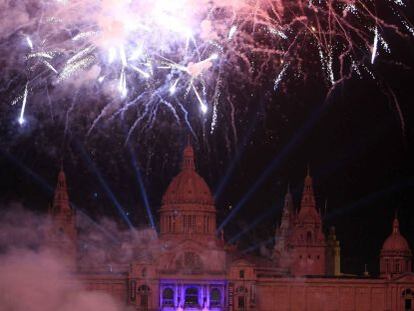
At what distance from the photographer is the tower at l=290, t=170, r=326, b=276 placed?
4823 inches

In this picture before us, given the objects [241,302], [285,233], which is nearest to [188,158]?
[285,233]

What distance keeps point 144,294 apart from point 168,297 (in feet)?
8.97

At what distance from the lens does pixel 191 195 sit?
128 metres

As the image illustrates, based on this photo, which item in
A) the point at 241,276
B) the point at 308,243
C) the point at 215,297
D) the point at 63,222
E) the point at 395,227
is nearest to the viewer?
the point at 241,276

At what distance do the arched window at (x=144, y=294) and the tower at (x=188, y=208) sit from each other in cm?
1383

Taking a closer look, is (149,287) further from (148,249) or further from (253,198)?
(253,198)

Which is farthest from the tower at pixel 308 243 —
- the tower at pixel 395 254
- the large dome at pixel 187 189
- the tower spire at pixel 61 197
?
the tower spire at pixel 61 197

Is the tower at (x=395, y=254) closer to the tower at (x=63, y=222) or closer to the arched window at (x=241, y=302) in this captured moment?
the arched window at (x=241, y=302)

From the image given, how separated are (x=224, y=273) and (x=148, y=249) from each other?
7151 millimetres

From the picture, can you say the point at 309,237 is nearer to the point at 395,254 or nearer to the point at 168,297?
the point at 395,254

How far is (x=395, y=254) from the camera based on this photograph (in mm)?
119375

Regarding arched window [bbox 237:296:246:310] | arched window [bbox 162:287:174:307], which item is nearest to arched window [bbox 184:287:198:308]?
arched window [bbox 162:287:174:307]

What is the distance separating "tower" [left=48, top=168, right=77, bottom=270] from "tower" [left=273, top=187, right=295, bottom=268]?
19195 mm

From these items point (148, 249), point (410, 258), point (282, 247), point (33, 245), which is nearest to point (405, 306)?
point (410, 258)
